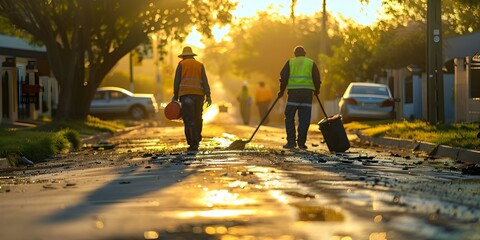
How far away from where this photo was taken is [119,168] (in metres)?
15.3

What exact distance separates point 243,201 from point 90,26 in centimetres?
3023

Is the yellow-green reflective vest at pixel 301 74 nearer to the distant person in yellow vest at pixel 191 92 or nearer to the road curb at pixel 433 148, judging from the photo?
the distant person in yellow vest at pixel 191 92

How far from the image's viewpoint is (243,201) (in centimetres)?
959

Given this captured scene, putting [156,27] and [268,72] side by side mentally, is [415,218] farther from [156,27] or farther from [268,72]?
[268,72]

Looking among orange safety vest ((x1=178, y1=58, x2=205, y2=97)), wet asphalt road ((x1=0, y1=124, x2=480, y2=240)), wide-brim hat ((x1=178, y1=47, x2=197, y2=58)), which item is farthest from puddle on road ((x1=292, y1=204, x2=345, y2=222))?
wide-brim hat ((x1=178, y1=47, x2=197, y2=58))

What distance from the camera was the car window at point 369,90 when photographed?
38.0 meters

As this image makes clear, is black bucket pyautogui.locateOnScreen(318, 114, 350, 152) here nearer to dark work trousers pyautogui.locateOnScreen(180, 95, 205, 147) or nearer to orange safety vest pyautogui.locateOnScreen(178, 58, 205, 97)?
dark work trousers pyautogui.locateOnScreen(180, 95, 205, 147)

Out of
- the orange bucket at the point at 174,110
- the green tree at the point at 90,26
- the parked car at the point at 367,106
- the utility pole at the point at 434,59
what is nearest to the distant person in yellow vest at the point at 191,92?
the orange bucket at the point at 174,110

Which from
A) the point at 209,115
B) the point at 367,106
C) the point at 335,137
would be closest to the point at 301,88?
the point at 335,137

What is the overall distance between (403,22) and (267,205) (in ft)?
160

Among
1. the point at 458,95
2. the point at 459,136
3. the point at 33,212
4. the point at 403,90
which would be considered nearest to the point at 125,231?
the point at 33,212

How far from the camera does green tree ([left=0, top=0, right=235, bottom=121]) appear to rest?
35250 millimetres

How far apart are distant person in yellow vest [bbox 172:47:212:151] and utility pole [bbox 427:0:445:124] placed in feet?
24.9

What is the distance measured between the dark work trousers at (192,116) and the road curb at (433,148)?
427 centimetres
